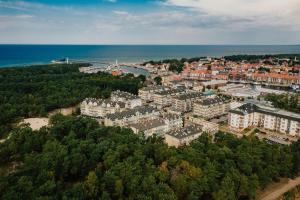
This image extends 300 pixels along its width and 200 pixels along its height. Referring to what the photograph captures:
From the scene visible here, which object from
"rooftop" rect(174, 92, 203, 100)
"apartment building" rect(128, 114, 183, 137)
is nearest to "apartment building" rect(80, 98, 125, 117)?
"apartment building" rect(128, 114, 183, 137)

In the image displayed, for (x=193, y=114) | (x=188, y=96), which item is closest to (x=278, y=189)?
(x=193, y=114)

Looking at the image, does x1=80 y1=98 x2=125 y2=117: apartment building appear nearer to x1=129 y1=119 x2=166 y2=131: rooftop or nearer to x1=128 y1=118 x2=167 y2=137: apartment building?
x1=129 y1=119 x2=166 y2=131: rooftop

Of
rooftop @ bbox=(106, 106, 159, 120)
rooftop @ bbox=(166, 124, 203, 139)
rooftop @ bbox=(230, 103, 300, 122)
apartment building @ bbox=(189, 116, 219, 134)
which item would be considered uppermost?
rooftop @ bbox=(230, 103, 300, 122)

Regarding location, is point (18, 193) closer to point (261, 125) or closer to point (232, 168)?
point (232, 168)

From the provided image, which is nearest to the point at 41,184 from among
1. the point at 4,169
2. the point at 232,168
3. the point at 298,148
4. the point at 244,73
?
the point at 4,169

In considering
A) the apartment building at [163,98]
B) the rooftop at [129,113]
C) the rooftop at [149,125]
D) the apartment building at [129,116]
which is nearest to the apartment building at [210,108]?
the apartment building at [129,116]

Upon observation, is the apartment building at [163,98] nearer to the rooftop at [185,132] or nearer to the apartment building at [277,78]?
the rooftop at [185,132]

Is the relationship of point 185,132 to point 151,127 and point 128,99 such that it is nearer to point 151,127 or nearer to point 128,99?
point 151,127
